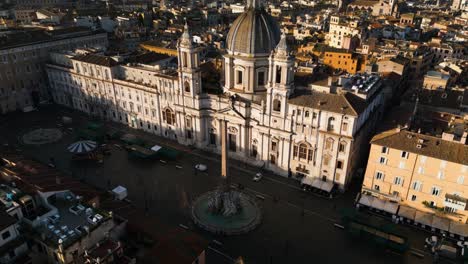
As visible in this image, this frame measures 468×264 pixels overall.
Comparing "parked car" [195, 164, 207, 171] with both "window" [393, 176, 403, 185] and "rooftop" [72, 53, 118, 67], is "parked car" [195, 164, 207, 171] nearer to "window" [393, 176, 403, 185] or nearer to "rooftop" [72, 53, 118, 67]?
"window" [393, 176, 403, 185]

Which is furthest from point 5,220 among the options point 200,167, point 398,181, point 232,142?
point 398,181

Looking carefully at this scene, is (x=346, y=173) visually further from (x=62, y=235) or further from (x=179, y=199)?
(x=62, y=235)

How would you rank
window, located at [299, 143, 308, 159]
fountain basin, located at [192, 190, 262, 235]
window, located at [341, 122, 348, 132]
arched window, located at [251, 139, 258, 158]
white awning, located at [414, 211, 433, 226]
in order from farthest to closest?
arched window, located at [251, 139, 258, 158] < window, located at [299, 143, 308, 159] < window, located at [341, 122, 348, 132] < fountain basin, located at [192, 190, 262, 235] < white awning, located at [414, 211, 433, 226]

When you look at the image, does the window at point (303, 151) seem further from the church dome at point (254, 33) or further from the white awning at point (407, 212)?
the church dome at point (254, 33)

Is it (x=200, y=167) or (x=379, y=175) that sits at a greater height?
(x=379, y=175)

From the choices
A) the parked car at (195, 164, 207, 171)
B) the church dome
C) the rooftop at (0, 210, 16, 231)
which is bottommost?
the parked car at (195, 164, 207, 171)

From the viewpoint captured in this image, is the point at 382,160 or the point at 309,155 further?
Result: the point at 309,155

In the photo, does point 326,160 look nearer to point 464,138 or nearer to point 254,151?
point 254,151

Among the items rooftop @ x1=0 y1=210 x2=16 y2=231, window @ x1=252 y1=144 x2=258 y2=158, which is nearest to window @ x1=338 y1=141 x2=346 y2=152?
window @ x1=252 y1=144 x2=258 y2=158
